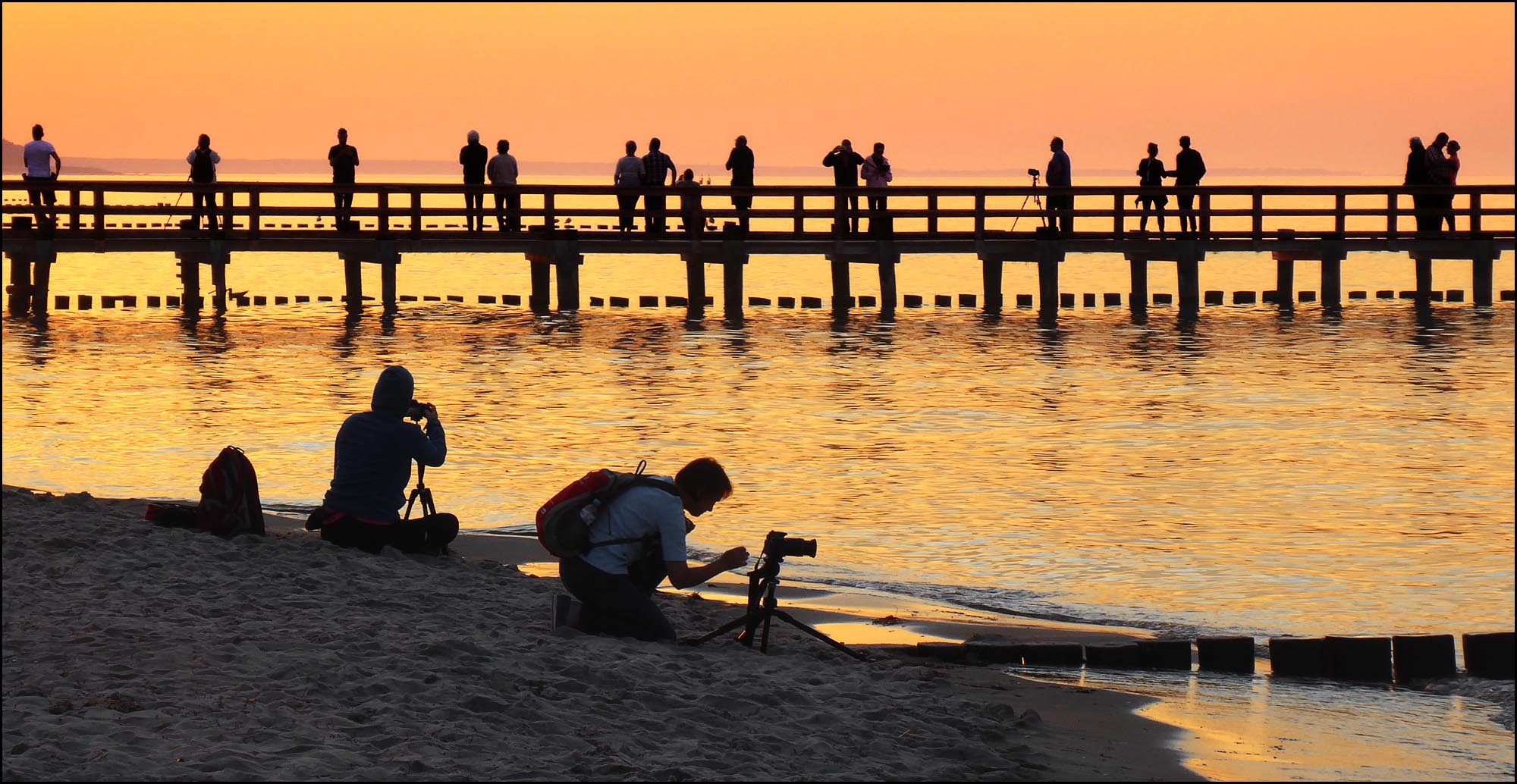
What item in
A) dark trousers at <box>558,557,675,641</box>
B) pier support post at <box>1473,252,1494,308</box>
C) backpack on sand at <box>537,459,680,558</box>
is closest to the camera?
backpack on sand at <box>537,459,680,558</box>

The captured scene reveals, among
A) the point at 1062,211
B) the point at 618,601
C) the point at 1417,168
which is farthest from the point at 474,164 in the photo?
the point at 618,601

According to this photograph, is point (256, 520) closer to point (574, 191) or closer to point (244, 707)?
point (244, 707)

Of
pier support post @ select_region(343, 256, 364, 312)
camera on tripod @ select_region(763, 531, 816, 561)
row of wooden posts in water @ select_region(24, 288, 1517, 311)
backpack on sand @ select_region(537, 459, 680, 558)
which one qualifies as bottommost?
camera on tripod @ select_region(763, 531, 816, 561)

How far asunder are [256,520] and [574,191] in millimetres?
21343

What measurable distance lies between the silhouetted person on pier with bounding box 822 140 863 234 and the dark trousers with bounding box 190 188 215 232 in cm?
1001

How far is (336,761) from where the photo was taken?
5910 millimetres

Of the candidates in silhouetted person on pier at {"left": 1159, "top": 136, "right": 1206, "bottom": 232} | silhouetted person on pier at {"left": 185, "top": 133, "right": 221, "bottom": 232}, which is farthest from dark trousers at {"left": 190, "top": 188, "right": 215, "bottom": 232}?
silhouetted person on pier at {"left": 1159, "top": 136, "right": 1206, "bottom": 232}

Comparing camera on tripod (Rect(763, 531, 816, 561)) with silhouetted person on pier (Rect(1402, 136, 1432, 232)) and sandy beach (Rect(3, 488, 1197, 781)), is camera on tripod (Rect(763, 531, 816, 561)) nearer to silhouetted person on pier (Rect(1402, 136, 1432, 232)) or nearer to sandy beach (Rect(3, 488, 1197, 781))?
sandy beach (Rect(3, 488, 1197, 781))

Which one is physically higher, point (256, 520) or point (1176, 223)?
point (1176, 223)

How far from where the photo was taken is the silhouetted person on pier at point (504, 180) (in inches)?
1159

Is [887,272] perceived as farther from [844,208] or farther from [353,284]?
[353,284]

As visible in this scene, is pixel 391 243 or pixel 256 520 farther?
pixel 391 243

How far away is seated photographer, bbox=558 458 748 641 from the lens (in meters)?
7.43

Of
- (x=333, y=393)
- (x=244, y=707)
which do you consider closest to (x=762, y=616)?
(x=244, y=707)
